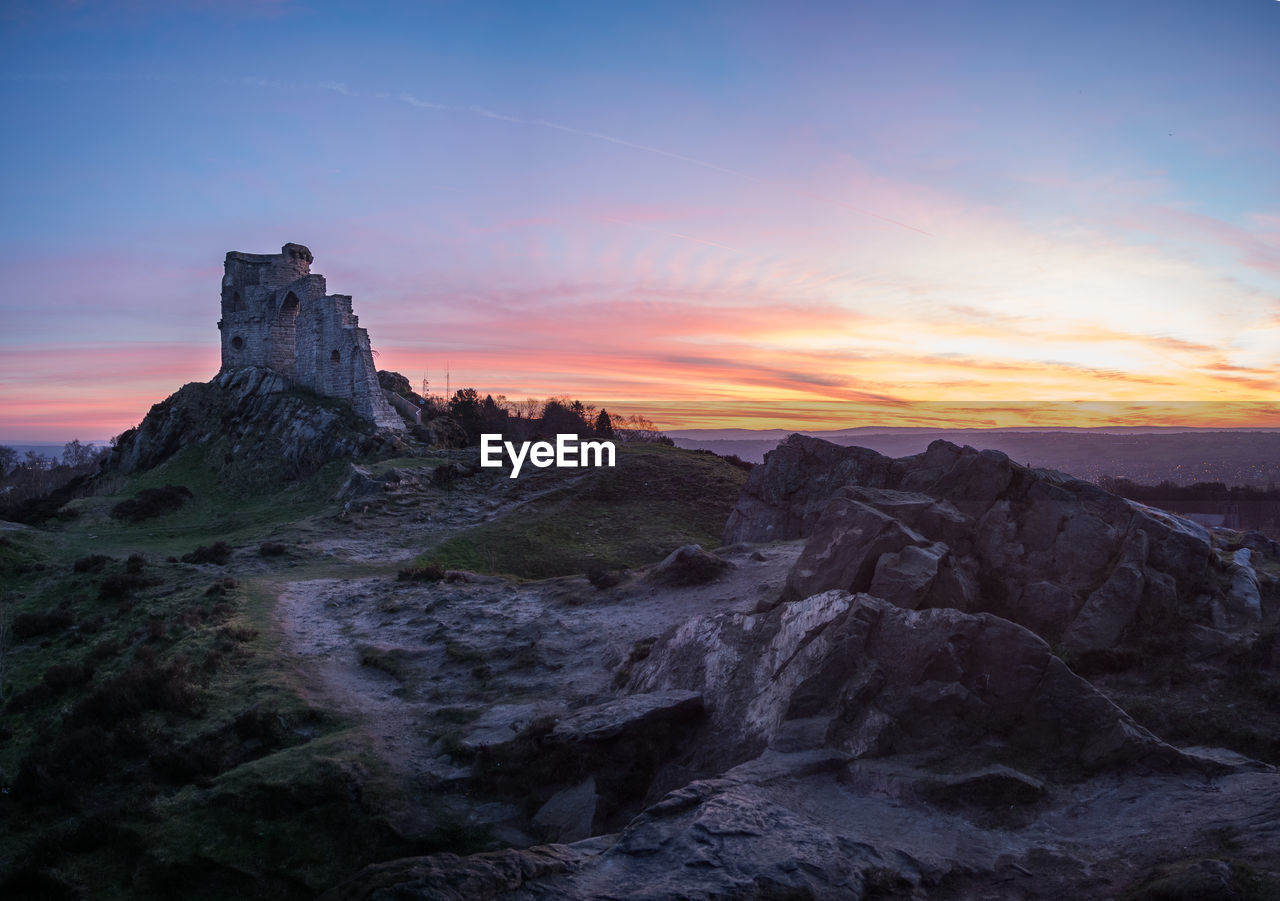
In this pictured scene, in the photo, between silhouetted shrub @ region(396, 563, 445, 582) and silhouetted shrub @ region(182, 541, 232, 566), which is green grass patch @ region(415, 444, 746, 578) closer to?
silhouetted shrub @ region(396, 563, 445, 582)

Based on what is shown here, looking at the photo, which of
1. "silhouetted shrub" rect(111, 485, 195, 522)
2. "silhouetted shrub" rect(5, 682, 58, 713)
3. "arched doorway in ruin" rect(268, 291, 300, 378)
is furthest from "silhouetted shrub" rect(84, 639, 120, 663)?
"arched doorway in ruin" rect(268, 291, 300, 378)

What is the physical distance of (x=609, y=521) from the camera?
3316 cm

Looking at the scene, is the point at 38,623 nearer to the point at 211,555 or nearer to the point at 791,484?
the point at 211,555

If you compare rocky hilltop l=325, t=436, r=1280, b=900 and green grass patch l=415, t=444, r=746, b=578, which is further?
green grass patch l=415, t=444, r=746, b=578

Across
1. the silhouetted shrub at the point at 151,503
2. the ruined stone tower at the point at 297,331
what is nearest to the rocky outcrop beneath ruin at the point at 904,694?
the silhouetted shrub at the point at 151,503

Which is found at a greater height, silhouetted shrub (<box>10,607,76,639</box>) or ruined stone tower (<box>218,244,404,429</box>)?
ruined stone tower (<box>218,244,404,429</box>)

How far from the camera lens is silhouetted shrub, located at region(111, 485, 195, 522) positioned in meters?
35.5

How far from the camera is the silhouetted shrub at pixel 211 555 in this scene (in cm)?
2579

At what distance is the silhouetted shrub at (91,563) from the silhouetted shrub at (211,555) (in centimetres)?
223

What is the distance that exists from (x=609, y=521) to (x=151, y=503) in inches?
858

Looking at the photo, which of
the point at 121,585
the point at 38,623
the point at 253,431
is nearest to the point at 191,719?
the point at 38,623

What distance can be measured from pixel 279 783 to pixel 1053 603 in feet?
46.5

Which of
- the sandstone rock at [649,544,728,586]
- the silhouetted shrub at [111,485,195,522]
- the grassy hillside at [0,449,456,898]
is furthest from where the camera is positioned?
the silhouetted shrub at [111,485,195,522]

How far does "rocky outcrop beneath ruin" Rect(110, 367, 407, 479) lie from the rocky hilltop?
2627 cm
